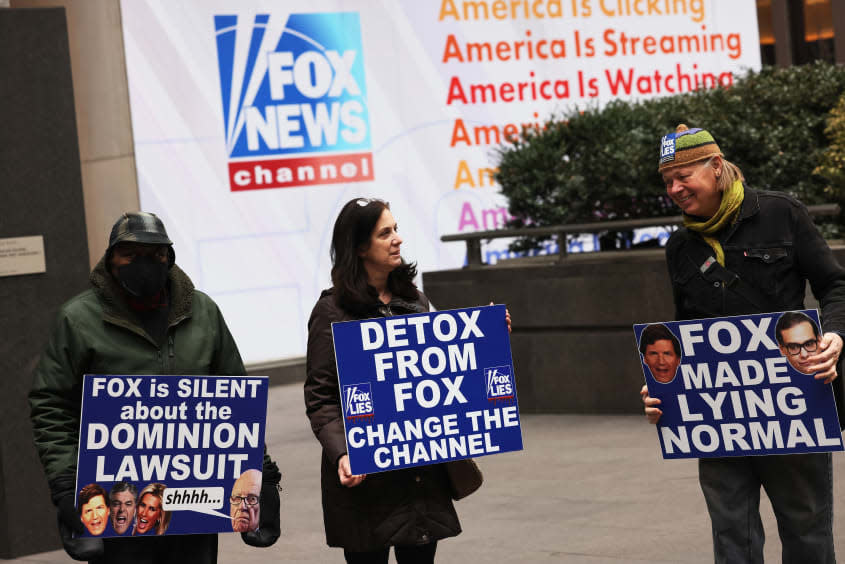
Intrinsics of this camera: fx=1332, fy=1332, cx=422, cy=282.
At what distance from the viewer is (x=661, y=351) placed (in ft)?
15.2

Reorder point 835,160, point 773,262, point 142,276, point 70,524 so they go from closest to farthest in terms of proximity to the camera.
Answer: point 70,524
point 142,276
point 773,262
point 835,160

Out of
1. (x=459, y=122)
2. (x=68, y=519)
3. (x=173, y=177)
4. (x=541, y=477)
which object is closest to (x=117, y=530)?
(x=68, y=519)

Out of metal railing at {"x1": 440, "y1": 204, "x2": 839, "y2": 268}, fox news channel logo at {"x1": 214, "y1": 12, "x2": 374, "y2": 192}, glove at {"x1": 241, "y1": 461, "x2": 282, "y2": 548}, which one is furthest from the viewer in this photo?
fox news channel logo at {"x1": 214, "y1": 12, "x2": 374, "y2": 192}

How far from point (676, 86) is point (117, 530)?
15.0 metres

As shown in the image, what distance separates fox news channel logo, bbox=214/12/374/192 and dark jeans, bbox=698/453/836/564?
1105 cm

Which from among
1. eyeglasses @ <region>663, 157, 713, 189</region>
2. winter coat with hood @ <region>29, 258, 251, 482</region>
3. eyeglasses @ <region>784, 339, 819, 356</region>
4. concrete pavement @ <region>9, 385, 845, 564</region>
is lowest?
concrete pavement @ <region>9, 385, 845, 564</region>

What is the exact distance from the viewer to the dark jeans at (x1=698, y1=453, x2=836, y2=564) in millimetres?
4574

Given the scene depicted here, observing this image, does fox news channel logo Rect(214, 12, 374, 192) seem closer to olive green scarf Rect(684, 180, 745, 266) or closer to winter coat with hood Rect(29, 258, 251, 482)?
winter coat with hood Rect(29, 258, 251, 482)

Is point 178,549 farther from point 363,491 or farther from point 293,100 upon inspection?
point 293,100

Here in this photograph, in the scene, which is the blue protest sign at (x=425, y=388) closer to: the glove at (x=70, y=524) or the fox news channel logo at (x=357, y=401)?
the fox news channel logo at (x=357, y=401)

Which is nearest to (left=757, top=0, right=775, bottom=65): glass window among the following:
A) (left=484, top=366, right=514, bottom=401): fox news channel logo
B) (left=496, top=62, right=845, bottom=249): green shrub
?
(left=496, top=62, right=845, bottom=249): green shrub

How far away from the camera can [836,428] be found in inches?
174

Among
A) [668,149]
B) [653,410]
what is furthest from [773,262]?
[653,410]

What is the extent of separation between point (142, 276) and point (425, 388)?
40.5 inches
